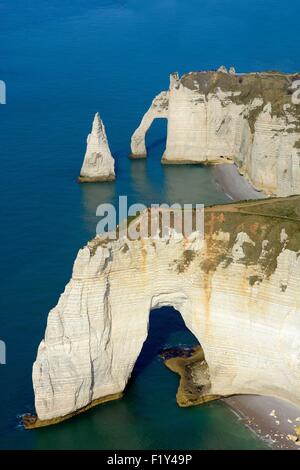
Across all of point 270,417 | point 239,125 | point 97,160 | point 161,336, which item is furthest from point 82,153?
point 270,417

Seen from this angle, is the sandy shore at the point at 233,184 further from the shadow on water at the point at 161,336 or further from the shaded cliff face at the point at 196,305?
the shaded cliff face at the point at 196,305

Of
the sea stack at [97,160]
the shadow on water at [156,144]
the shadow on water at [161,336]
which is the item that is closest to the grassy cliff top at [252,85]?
the shadow on water at [156,144]

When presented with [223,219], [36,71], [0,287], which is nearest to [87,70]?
[36,71]

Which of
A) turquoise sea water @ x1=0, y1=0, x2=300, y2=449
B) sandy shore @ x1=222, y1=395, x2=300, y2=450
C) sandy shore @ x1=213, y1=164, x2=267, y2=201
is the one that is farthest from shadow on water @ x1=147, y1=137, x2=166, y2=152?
sandy shore @ x1=222, y1=395, x2=300, y2=450

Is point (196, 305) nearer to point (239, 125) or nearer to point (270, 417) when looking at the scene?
point (270, 417)

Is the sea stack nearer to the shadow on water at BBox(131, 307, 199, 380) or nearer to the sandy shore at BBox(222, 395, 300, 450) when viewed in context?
the shadow on water at BBox(131, 307, 199, 380)

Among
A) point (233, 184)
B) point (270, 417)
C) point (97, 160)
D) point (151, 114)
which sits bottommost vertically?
point (270, 417)
